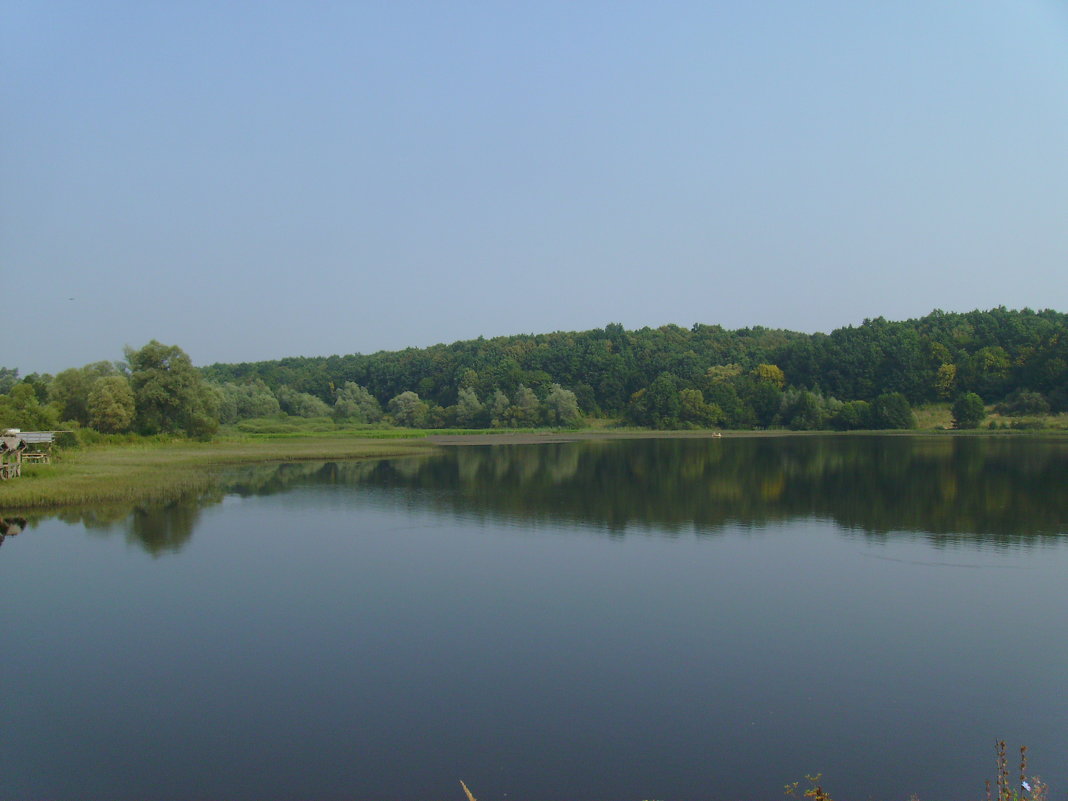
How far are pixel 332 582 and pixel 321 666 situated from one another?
506 centimetres

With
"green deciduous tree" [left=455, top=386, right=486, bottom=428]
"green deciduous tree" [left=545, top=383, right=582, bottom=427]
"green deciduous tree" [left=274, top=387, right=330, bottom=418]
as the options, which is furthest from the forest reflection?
"green deciduous tree" [left=455, top=386, right=486, bottom=428]

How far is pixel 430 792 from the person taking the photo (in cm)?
780

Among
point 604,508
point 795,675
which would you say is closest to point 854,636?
point 795,675

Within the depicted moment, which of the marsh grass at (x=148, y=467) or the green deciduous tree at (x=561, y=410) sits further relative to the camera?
the green deciduous tree at (x=561, y=410)

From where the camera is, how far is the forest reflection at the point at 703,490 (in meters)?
22.4

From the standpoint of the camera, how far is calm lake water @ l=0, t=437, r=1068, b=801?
27.3 feet

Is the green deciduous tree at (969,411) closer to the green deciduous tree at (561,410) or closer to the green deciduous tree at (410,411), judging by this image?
the green deciduous tree at (561,410)

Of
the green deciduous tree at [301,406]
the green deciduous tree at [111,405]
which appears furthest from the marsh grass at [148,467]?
the green deciduous tree at [301,406]

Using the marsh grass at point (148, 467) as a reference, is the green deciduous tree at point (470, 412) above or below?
above

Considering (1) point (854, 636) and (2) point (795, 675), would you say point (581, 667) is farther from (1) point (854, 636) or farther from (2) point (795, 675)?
(1) point (854, 636)

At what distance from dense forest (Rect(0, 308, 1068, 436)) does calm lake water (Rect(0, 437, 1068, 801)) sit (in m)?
40.3

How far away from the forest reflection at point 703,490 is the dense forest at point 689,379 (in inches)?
994

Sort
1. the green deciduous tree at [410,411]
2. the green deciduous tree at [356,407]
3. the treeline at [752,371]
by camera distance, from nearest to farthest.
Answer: the treeline at [752,371] → the green deciduous tree at [356,407] → the green deciduous tree at [410,411]

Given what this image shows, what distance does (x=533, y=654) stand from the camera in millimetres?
11570
